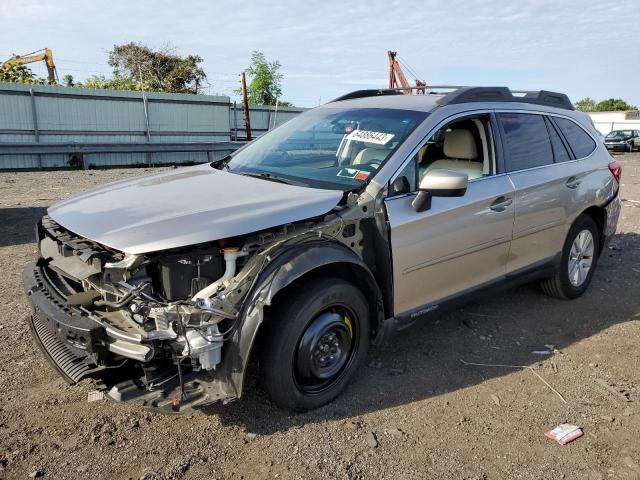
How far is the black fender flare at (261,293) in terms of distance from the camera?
278 centimetres

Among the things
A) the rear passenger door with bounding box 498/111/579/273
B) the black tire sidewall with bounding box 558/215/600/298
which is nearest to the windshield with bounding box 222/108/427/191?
the rear passenger door with bounding box 498/111/579/273

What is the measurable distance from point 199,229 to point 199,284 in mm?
303

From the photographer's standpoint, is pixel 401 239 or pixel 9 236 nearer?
pixel 401 239

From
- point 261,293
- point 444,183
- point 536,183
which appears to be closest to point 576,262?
point 536,183

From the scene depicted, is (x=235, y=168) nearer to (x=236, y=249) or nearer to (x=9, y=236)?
(x=236, y=249)

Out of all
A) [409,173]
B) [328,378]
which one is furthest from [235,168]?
[328,378]

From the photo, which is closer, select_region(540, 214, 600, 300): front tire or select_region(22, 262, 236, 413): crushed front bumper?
select_region(22, 262, 236, 413): crushed front bumper

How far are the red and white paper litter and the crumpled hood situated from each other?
1.88 m

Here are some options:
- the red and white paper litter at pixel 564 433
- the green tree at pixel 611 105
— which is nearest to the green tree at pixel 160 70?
the red and white paper litter at pixel 564 433

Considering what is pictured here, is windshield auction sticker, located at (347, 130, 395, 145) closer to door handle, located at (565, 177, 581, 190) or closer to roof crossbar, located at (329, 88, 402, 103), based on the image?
roof crossbar, located at (329, 88, 402, 103)

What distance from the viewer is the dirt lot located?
2.80 m

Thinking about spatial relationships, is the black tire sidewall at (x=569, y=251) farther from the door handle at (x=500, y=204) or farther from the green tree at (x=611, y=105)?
the green tree at (x=611, y=105)

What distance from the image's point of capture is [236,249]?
2.83 metres

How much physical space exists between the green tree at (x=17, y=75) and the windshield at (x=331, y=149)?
2581cm
